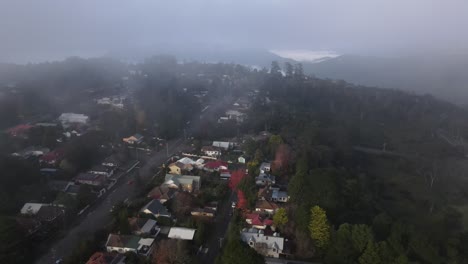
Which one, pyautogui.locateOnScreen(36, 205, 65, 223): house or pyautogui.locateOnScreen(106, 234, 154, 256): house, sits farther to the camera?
pyautogui.locateOnScreen(36, 205, 65, 223): house

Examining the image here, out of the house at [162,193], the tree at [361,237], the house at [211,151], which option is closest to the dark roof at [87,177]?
the house at [162,193]

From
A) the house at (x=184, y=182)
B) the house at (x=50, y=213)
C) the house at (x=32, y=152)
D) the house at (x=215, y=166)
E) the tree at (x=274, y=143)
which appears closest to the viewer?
the house at (x=50, y=213)

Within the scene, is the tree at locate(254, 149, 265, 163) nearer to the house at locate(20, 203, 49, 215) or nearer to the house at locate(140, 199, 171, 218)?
the house at locate(140, 199, 171, 218)

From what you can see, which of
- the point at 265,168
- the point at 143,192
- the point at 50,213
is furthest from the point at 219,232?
the point at 50,213

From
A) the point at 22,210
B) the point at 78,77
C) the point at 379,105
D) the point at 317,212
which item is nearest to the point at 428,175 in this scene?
the point at 317,212

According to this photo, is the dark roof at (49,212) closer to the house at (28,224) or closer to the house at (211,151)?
the house at (28,224)

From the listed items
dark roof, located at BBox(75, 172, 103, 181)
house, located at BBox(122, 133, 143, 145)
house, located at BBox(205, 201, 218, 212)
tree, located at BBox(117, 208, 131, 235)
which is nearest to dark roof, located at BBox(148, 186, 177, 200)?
house, located at BBox(205, 201, 218, 212)

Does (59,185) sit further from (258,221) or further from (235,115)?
(235,115)

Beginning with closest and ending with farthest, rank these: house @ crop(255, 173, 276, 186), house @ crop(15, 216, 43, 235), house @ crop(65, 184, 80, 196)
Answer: house @ crop(15, 216, 43, 235) → house @ crop(65, 184, 80, 196) → house @ crop(255, 173, 276, 186)
